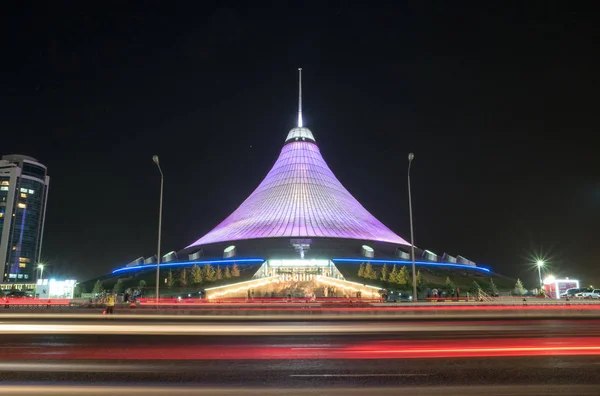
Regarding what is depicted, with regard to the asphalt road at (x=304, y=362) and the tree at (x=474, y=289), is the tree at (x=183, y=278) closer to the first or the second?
the tree at (x=474, y=289)

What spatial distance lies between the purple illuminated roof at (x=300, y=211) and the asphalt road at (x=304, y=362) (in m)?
41.0

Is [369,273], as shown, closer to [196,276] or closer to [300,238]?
[300,238]

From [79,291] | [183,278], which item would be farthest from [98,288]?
[183,278]

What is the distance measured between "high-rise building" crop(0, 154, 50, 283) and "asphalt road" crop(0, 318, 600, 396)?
9418 centimetres

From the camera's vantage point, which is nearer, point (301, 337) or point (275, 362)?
point (275, 362)

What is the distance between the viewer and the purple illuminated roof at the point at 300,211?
55250mm

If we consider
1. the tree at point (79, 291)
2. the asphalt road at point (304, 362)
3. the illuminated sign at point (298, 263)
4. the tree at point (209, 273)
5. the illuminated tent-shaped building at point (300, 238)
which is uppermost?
the illuminated tent-shaped building at point (300, 238)

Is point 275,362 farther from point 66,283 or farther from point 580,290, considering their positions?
point 580,290

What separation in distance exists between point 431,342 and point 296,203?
49680 millimetres

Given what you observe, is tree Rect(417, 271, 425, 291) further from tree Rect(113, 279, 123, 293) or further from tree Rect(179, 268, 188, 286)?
tree Rect(113, 279, 123, 293)

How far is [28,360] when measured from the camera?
8.69 metres

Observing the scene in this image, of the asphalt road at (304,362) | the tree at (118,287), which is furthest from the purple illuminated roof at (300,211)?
the asphalt road at (304,362)

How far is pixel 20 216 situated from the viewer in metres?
95.5

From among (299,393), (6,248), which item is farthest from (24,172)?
(299,393)
